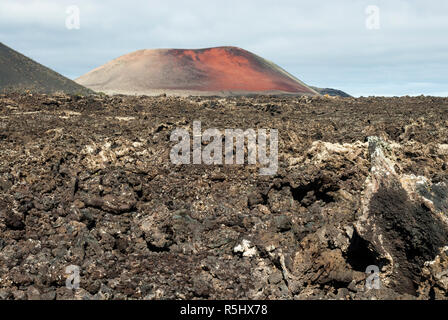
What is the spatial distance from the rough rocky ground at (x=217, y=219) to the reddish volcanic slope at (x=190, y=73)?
40832 mm

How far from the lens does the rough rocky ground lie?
5.61m

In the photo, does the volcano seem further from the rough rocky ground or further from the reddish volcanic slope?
the rough rocky ground

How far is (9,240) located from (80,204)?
4.12 ft

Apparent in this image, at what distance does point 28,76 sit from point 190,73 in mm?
26705

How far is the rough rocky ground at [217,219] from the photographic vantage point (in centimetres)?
561

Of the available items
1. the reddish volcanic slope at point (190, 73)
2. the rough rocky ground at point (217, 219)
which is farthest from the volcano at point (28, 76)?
the rough rocky ground at point (217, 219)

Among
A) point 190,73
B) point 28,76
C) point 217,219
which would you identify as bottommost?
point 217,219

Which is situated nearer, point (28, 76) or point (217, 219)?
point (217, 219)

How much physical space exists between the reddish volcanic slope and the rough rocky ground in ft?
134

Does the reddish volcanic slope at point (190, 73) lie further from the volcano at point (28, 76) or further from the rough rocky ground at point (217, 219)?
the rough rocky ground at point (217, 219)

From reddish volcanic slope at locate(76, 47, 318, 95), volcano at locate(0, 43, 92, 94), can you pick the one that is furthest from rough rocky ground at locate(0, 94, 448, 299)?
reddish volcanic slope at locate(76, 47, 318, 95)

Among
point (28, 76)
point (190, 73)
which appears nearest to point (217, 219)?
point (28, 76)

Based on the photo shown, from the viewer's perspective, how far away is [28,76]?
118 ft

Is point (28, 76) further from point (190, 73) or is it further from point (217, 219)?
point (217, 219)
